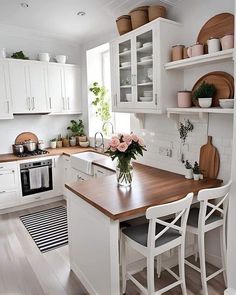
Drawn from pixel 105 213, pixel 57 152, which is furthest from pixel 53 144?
pixel 105 213

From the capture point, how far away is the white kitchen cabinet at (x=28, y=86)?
3.85 meters

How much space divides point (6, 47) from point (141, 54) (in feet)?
7.96

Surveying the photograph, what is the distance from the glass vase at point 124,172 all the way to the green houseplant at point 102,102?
2167 mm

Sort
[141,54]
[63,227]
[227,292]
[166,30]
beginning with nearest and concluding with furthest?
[227,292] → [166,30] → [141,54] → [63,227]

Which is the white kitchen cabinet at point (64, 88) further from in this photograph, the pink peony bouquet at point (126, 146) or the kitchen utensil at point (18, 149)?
the pink peony bouquet at point (126, 146)

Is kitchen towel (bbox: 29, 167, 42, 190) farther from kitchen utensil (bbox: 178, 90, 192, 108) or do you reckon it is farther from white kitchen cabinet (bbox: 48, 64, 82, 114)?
kitchen utensil (bbox: 178, 90, 192, 108)

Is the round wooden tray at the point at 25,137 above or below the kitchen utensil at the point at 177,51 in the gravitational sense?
below

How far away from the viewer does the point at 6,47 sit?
12.8 feet

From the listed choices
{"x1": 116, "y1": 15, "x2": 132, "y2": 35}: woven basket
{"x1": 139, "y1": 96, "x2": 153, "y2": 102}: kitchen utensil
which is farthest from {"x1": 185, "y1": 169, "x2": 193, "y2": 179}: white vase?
{"x1": 116, "y1": 15, "x2": 132, "y2": 35}: woven basket

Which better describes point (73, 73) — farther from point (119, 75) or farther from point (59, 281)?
point (59, 281)

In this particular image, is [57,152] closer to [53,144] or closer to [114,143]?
[53,144]

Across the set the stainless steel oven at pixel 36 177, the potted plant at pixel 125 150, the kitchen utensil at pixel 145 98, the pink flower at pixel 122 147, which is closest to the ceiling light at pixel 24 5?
the kitchen utensil at pixel 145 98

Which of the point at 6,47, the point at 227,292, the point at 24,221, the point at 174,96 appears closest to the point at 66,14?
the point at 6,47

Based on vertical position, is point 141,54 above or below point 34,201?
above
